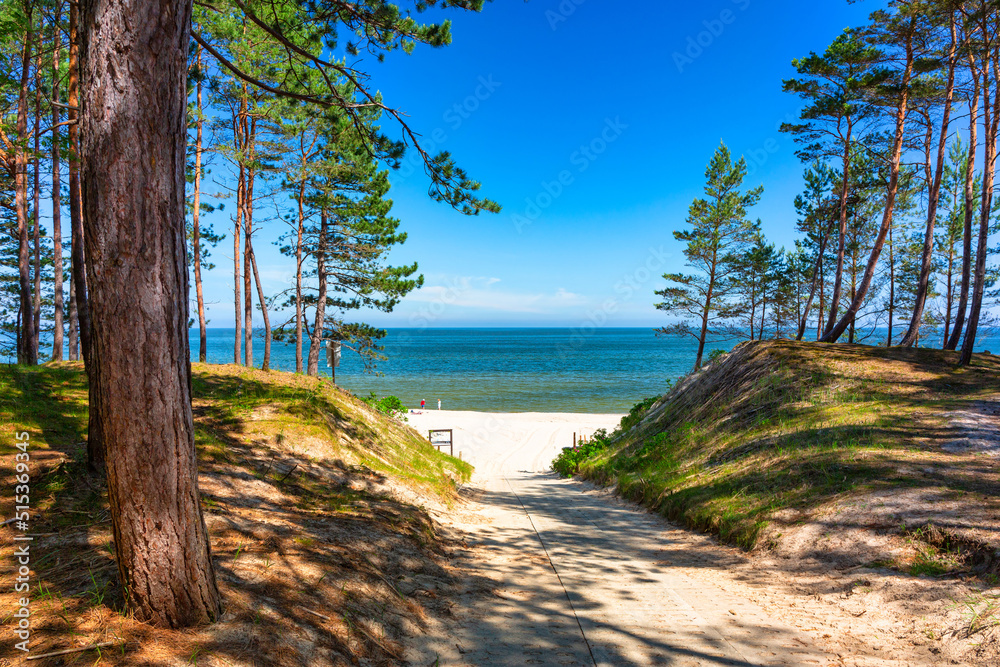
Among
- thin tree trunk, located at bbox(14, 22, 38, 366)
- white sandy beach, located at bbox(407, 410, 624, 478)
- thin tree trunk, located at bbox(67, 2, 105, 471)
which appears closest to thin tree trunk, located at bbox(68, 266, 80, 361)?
thin tree trunk, located at bbox(14, 22, 38, 366)

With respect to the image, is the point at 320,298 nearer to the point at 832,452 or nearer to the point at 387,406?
the point at 387,406

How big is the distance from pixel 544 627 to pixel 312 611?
1.71 metres

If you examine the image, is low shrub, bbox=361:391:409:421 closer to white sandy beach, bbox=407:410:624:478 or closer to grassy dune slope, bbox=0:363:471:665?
white sandy beach, bbox=407:410:624:478

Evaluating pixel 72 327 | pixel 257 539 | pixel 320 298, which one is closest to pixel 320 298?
pixel 320 298

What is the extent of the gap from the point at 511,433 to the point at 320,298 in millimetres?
13692

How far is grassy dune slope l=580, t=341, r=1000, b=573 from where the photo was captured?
4.91 m

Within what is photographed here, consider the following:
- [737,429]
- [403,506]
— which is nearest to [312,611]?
[403,506]

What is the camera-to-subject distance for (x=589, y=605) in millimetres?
4031

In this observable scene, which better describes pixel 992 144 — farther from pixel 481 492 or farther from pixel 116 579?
pixel 116 579

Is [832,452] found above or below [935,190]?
below

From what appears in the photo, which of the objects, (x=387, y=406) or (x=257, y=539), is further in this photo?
(x=387, y=406)

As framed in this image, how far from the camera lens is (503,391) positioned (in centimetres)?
4916

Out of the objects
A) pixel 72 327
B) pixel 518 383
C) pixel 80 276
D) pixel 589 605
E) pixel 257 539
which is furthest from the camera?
pixel 518 383

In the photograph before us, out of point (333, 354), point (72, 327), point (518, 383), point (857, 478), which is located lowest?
point (518, 383)
